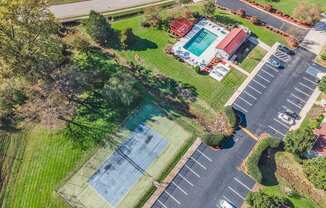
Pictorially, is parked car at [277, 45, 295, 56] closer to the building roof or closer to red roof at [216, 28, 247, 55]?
red roof at [216, 28, 247, 55]

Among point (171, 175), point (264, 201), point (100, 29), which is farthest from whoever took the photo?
point (100, 29)

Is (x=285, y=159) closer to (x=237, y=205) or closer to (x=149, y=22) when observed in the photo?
(x=237, y=205)

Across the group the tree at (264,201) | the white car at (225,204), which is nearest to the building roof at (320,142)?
the tree at (264,201)

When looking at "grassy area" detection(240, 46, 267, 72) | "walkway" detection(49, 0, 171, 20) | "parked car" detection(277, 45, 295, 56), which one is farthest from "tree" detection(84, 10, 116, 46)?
"parked car" detection(277, 45, 295, 56)

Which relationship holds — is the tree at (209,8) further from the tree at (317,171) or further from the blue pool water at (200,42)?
the tree at (317,171)

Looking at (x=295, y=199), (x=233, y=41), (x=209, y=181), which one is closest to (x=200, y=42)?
(x=233, y=41)

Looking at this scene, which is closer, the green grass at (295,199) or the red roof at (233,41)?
the green grass at (295,199)

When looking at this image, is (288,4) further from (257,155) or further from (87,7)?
(87,7)
